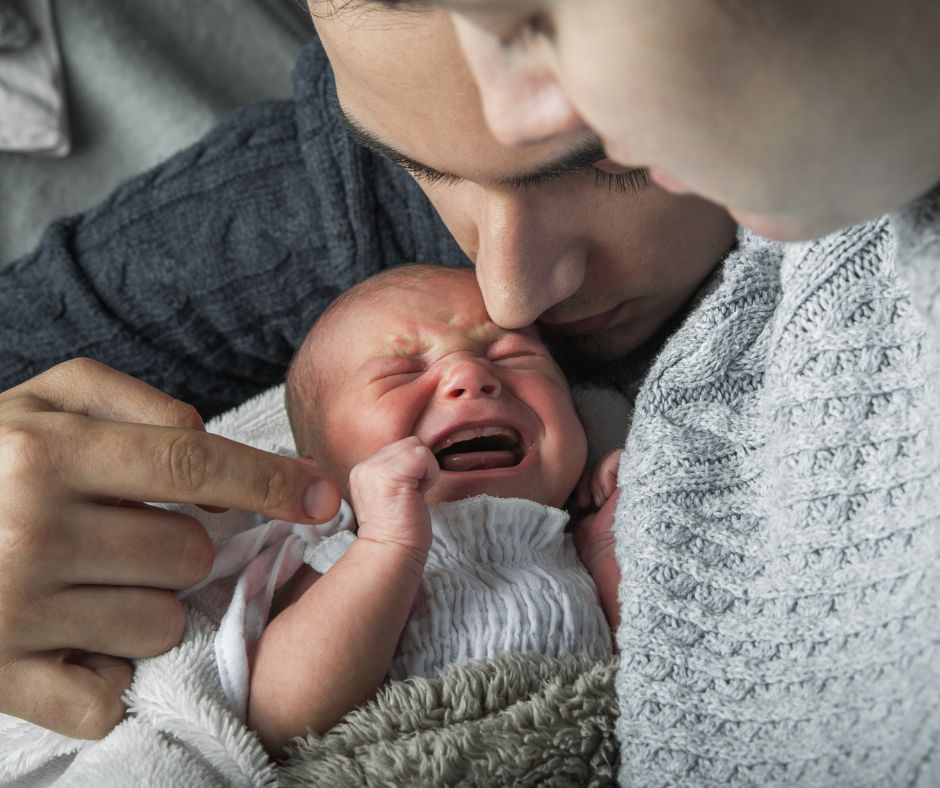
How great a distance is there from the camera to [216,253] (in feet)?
4.61

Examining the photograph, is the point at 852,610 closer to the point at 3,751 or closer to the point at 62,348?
the point at 3,751

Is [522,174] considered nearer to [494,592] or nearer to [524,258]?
[524,258]

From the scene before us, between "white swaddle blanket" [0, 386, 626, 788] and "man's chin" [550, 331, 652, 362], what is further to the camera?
"man's chin" [550, 331, 652, 362]

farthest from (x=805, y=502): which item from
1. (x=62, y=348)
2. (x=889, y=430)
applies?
(x=62, y=348)

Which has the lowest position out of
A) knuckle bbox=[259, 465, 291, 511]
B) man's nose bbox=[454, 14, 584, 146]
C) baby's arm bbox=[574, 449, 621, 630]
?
baby's arm bbox=[574, 449, 621, 630]

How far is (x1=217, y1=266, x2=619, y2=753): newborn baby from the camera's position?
91 cm

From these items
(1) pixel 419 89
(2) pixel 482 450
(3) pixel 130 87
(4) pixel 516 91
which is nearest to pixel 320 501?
(2) pixel 482 450

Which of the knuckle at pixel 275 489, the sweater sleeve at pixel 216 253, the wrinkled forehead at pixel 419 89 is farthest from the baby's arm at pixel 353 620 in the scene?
the sweater sleeve at pixel 216 253

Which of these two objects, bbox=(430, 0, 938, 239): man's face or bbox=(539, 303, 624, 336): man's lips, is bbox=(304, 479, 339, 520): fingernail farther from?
bbox=(430, 0, 938, 239): man's face

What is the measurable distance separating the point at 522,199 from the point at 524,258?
73 mm

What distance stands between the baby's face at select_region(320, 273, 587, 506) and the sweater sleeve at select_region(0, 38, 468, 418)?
22 cm

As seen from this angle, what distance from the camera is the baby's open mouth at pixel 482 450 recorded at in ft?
3.61

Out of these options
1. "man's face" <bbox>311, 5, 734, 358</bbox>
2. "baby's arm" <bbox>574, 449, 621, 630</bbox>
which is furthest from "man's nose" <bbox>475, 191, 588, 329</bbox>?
"baby's arm" <bbox>574, 449, 621, 630</bbox>

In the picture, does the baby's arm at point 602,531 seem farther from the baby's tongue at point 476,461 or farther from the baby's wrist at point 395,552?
the baby's wrist at point 395,552
